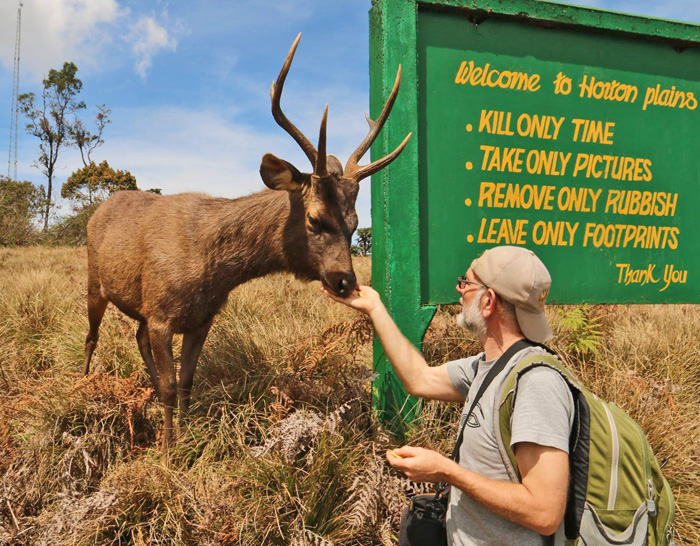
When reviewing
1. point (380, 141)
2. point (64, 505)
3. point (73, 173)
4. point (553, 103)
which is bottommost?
point (64, 505)

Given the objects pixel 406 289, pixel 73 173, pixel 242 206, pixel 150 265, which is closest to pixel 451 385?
pixel 406 289

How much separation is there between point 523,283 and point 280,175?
2.01m

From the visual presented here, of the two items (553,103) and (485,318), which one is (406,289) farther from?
(553,103)

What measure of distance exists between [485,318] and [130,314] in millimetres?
3434

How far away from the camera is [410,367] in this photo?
9.87 feet

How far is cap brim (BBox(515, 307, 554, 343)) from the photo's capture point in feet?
7.45

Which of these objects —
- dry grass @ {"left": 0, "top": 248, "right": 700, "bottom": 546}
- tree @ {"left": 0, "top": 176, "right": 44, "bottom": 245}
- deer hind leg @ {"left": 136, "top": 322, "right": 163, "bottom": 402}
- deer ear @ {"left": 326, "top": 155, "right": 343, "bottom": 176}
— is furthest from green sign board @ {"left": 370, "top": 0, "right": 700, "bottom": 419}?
tree @ {"left": 0, "top": 176, "right": 44, "bottom": 245}

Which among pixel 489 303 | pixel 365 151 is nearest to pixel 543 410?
pixel 489 303

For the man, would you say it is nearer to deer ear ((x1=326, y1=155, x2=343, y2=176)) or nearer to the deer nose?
the deer nose

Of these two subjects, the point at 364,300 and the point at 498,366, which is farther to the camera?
the point at 364,300

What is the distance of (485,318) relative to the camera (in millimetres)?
2402

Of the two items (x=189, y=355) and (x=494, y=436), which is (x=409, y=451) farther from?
(x=189, y=355)

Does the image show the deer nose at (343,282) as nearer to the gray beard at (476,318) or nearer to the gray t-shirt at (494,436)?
the gray beard at (476,318)

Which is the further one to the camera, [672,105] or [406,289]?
[672,105]
